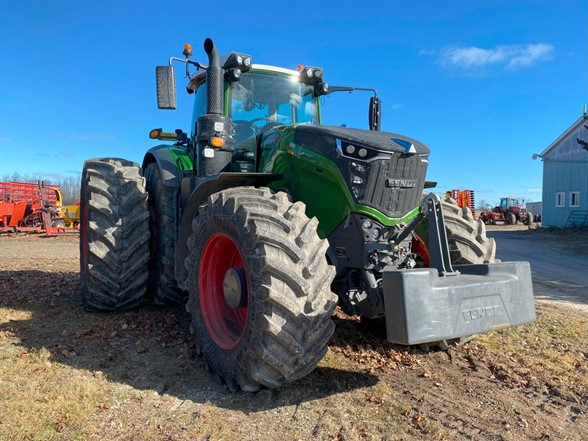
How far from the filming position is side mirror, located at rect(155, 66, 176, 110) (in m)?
4.93

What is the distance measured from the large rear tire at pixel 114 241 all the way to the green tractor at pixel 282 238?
0.01 m

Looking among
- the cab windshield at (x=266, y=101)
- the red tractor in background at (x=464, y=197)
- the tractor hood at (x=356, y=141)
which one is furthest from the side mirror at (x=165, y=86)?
the red tractor in background at (x=464, y=197)

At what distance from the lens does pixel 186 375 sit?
3.71 meters

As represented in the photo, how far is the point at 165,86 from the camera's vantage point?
4949 mm

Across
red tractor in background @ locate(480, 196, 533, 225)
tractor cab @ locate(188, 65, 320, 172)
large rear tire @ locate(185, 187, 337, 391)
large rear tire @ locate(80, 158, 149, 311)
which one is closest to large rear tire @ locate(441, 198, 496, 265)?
large rear tire @ locate(185, 187, 337, 391)

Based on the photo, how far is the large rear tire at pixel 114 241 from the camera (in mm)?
5031

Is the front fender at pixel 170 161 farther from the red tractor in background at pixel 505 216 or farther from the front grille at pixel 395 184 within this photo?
the red tractor in background at pixel 505 216

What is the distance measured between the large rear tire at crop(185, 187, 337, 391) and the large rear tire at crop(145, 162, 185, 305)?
1.75 meters

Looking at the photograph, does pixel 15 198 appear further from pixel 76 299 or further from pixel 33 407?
pixel 33 407

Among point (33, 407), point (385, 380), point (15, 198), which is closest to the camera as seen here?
point (33, 407)

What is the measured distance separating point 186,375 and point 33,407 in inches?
41.1

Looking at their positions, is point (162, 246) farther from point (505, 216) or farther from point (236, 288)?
point (505, 216)

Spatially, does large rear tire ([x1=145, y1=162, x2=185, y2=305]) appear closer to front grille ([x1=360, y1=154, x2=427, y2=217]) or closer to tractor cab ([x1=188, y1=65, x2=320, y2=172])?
tractor cab ([x1=188, y1=65, x2=320, y2=172])

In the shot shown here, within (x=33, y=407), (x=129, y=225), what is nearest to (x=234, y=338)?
(x=33, y=407)
